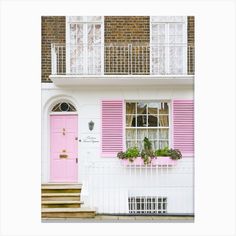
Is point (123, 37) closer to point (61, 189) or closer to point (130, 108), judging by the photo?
point (130, 108)

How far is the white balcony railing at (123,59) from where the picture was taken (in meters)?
7.92

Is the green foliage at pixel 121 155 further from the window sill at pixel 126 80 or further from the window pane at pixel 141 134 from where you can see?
the window sill at pixel 126 80

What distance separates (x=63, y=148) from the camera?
26.9ft

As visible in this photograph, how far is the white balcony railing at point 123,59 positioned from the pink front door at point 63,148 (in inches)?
41.9

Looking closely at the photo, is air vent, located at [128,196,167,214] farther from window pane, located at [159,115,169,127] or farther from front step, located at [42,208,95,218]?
window pane, located at [159,115,169,127]

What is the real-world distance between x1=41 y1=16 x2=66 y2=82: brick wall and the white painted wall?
38cm

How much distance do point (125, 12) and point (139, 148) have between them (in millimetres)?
3803

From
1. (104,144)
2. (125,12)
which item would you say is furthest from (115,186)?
(125,12)

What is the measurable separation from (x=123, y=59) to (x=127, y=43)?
1.10ft

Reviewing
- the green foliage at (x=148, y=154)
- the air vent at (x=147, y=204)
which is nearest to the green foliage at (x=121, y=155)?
the green foliage at (x=148, y=154)

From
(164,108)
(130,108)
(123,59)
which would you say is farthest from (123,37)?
(164,108)

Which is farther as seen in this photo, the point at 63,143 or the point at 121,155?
the point at 63,143
